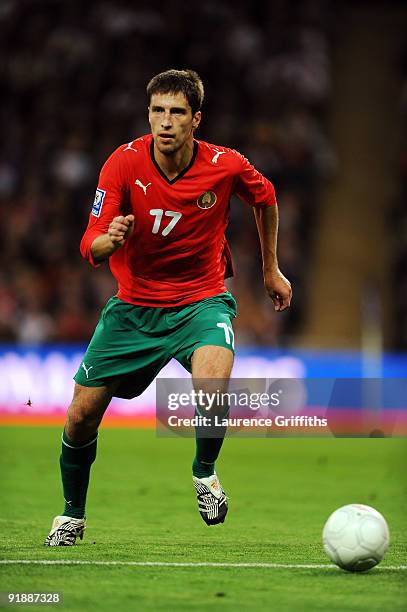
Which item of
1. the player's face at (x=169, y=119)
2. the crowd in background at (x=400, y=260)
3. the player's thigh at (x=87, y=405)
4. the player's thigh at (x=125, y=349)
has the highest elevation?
the player's face at (x=169, y=119)

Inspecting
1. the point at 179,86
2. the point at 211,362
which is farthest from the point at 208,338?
the point at 179,86

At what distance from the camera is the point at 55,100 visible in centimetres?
1955

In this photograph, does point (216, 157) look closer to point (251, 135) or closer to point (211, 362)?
point (211, 362)

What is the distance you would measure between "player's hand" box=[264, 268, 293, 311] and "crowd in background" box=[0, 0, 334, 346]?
969cm

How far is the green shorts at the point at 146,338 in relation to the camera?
6852 mm

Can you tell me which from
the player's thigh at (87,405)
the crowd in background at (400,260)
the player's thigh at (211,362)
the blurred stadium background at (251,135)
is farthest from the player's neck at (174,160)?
the crowd in background at (400,260)

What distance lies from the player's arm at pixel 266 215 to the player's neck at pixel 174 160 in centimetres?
31

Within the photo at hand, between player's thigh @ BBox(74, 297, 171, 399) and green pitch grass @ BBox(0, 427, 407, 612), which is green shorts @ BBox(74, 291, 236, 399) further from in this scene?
green pitch grass @ BBox(0, 427, 407, 612)

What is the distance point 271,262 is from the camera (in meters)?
7.33

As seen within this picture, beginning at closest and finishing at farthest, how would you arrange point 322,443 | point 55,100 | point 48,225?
point 322,443
point 48,225
point 55,100

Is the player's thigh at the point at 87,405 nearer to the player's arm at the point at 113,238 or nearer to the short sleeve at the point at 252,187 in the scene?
the player's arm at the point at 113,238

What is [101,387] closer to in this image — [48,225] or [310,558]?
[310,558]

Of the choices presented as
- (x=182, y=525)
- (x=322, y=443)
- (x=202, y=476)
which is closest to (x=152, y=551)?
(x=202, y=476)

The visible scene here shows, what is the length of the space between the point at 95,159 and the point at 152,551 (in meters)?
A: 12.7
